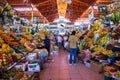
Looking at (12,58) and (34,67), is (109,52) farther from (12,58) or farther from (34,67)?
(12,58)

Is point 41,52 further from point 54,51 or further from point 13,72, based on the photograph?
point 54,51

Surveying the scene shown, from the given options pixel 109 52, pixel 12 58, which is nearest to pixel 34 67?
pixel 12 58

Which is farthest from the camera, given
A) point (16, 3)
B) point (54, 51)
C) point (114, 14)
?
point (16, 3)

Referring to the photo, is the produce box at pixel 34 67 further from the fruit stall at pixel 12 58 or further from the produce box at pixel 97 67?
the produce box at pixel 97 67

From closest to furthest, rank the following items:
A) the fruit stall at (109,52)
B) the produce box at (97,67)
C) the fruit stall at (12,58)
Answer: the fruit stall at (12,58) → the fruit stall at (109,52) → the produce box at (97,67)

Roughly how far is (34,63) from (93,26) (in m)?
5.66

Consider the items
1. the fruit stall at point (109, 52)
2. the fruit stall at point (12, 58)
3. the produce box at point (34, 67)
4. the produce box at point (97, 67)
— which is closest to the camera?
the fruit stall at point (12, 58)

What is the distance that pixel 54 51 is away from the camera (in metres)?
15.5

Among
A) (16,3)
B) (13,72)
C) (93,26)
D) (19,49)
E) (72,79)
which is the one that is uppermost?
(16,3)

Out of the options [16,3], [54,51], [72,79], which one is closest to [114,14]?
[72,79]

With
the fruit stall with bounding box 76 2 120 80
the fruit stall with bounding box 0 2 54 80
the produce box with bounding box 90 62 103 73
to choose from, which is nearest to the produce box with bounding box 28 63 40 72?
the fruit stall with bounding box 0 2 54 80

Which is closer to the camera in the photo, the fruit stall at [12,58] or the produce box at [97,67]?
the fruit stall at [12,58]

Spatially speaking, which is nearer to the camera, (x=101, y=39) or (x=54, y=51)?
(x=101, y=39)

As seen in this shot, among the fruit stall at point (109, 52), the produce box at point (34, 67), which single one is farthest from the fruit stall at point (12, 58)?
the fruit stall at point (109, 52)
